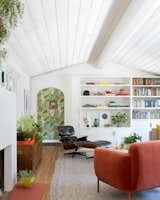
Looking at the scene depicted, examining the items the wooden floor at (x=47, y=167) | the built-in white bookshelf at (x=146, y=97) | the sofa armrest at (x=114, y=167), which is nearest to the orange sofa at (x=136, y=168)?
the sofa armrest at (x=114, y=167)

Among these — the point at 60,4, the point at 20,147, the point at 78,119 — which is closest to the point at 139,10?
the point at 60,4

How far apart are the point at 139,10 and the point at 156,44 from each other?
8.33 feet

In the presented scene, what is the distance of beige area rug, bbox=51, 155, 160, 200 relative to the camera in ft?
13.3

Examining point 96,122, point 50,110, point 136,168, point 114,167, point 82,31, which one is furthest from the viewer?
point 50,110

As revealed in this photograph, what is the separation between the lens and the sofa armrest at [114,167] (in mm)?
3725

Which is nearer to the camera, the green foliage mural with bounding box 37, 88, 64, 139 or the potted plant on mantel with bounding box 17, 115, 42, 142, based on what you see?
the potted plant on mantel with bounding box 17, 115, 42, 142

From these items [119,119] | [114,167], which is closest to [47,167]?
[114,167]

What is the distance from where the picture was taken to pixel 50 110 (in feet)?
31.6

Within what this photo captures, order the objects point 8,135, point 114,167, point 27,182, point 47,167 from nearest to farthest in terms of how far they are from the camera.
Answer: point 114,167 < point 8,135 < point 27,182 < point 47,167

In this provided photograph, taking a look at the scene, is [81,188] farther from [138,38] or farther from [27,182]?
[138,38]

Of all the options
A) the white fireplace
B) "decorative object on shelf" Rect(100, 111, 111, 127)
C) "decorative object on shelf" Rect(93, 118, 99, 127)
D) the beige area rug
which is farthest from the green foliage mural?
the white fireplace

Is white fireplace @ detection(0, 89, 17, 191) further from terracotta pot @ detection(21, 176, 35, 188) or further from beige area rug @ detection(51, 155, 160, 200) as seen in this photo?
beige area rug @ detection(51, 155, 160, 200)

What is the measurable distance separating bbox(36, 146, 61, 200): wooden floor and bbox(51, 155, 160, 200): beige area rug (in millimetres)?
90

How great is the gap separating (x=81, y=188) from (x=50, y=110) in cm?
535
